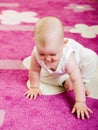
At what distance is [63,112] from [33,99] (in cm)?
12

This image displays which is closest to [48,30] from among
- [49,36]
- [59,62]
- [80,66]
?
[49,36]

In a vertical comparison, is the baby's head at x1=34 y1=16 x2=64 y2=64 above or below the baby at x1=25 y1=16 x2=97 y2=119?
above

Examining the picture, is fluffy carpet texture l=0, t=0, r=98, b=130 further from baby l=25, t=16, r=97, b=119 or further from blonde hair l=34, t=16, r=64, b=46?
blonde hair l=34, t=16, r=64, b=46

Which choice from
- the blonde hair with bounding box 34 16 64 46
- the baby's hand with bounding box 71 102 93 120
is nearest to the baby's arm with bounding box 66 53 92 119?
the baby's hand with bounding box 71 102 93 120

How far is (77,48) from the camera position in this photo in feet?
3.21

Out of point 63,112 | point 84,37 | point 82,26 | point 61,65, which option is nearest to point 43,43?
point 61,65

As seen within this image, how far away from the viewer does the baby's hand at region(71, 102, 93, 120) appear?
87 centimetres

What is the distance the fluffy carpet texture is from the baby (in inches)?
1.5

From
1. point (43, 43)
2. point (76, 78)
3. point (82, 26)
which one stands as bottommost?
point (82, 26)

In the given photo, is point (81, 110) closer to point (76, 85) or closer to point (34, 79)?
point (76, 85)

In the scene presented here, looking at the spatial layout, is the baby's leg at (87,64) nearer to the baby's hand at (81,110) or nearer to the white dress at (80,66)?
the white dress at (80,66)

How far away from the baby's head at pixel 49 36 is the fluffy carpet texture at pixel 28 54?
193 mm

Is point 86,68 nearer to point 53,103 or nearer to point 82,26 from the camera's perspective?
point 53,103

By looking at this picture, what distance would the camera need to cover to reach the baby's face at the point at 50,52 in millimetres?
841
